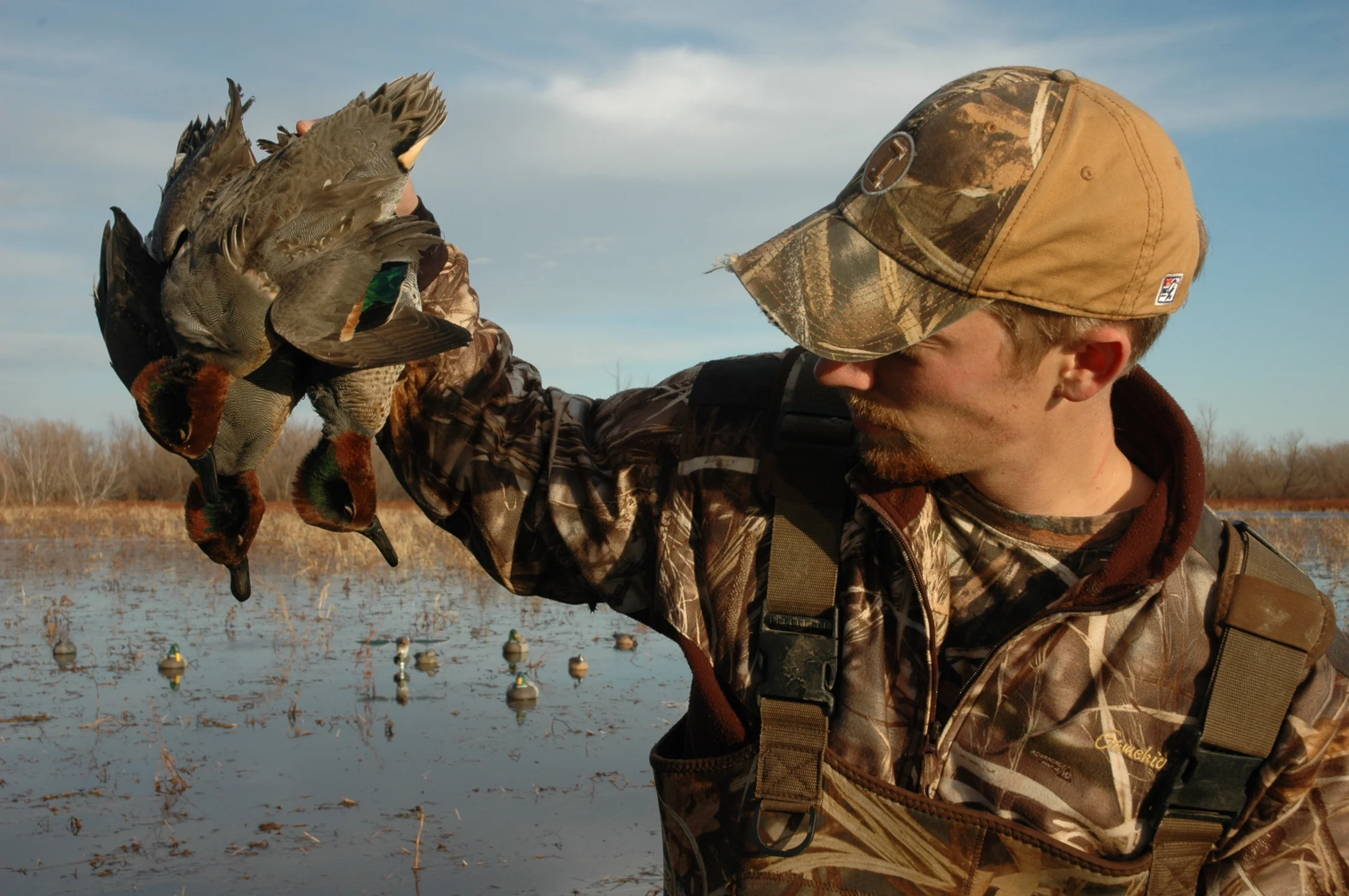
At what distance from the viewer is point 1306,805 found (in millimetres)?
2002

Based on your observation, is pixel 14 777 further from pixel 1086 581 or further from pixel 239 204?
pixel 1086 581

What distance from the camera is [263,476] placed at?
87.7ft

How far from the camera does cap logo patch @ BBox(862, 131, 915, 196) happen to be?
210 cm

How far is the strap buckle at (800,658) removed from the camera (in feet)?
6.84

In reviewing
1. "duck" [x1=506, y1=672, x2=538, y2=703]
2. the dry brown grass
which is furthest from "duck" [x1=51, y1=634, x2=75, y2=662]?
the dry brown grass

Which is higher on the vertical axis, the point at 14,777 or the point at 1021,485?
the point at 1021,485

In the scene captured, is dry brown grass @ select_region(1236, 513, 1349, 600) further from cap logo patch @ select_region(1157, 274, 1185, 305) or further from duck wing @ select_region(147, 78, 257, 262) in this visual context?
duck wing @ select_region(147, 78, 257, 262)

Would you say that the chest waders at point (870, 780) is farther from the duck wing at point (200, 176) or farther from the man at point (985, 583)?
the duck wing at point (200, 176)

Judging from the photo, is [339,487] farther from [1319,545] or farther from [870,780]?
[1319,545]

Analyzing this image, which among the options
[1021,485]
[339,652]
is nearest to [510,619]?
[339,652]

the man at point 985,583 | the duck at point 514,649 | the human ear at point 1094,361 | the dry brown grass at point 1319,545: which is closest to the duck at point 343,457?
the man at point 985,583

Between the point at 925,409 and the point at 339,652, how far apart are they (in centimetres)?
819

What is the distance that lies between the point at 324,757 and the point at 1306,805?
19.6 ft

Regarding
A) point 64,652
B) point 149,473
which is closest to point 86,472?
point 149,473
